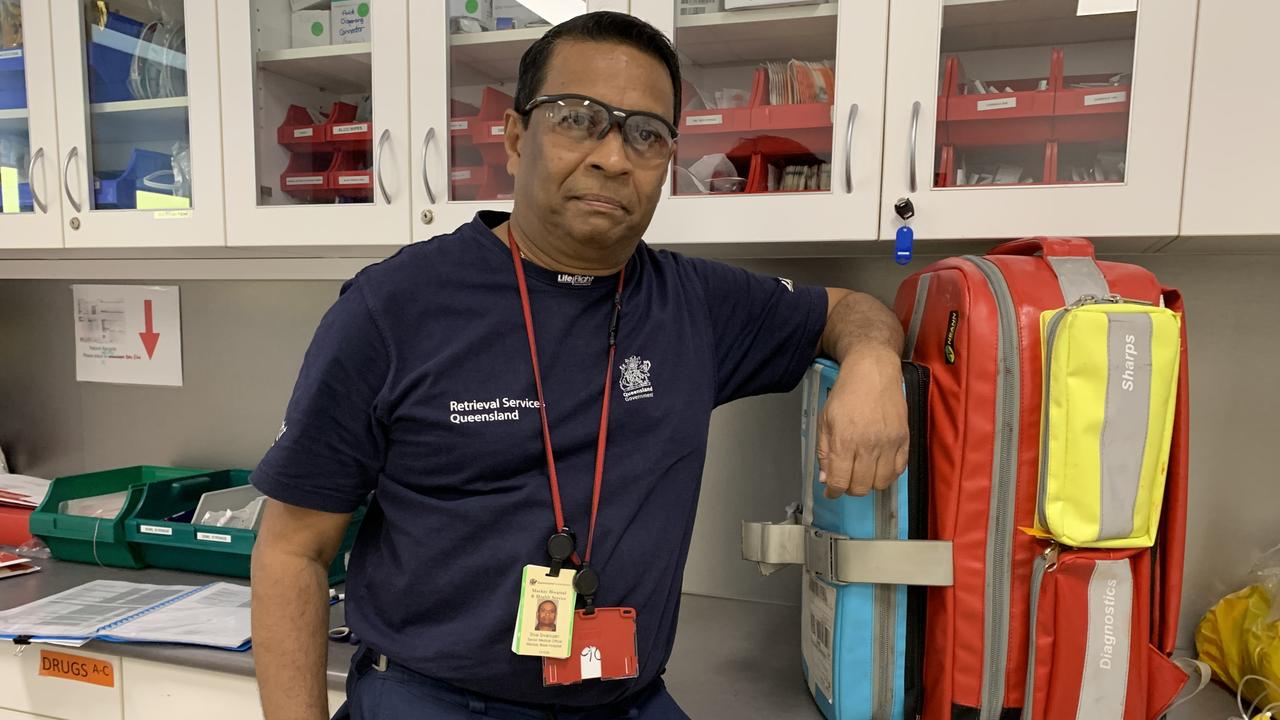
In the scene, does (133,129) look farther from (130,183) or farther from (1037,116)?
(1037,116)

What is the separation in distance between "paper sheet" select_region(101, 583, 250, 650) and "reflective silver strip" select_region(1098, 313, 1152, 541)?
1.31 meters

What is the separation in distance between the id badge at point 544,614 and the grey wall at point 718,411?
788mm

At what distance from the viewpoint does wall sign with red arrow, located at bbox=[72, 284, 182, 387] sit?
2047 millimetres

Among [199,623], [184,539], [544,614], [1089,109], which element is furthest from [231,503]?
[1089,109]

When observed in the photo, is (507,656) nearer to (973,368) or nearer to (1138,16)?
(973,368)

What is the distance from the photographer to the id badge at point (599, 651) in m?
0.94

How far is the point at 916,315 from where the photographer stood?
3.66 ft

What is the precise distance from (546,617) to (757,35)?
3.20ft

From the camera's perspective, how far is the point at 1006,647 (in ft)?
3.08

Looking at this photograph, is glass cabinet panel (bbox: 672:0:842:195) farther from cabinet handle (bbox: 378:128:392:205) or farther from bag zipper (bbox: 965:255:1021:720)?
cabinet handle (bbox: 378:128:392:205)

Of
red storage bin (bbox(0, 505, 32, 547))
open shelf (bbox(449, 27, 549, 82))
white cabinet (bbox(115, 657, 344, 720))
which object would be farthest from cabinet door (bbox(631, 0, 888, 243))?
red storage bin (bbox(0, 505, 32, 547))

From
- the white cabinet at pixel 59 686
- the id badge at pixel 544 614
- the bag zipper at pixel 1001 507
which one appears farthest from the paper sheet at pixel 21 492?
the bag zipper at pixel 1001 507

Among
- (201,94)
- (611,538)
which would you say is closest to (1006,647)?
(611,538)

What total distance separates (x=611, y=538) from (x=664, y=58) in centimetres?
62
